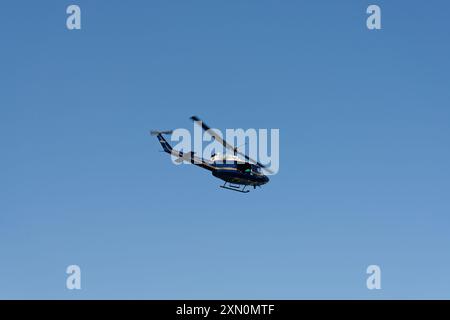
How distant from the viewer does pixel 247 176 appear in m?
112
